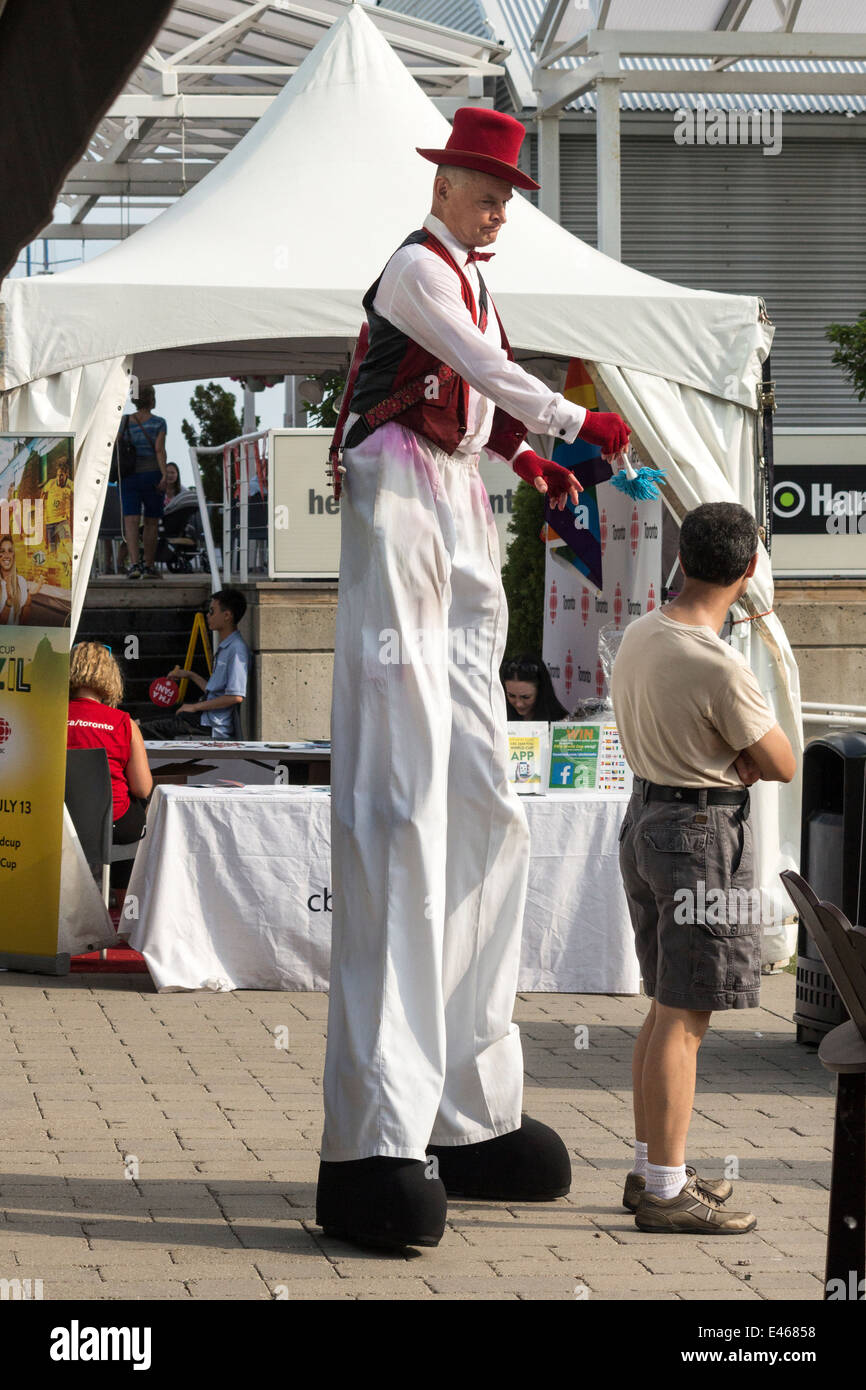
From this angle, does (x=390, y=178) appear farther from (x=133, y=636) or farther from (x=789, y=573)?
Result: (x=133, y=636)

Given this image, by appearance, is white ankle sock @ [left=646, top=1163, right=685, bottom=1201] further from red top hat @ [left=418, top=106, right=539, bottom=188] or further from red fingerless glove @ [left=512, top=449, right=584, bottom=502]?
red top hat @ [left=418, top=106, right=539, bottom=188]

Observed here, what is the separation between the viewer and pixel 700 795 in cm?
433

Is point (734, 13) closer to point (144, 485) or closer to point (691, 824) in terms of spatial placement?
point (144, 485)

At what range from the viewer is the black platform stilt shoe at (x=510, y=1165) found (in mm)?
4547

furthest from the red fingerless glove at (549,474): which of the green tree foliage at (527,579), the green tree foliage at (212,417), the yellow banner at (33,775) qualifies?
the green tree foliage at (212,417)

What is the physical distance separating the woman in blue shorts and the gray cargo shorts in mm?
13852

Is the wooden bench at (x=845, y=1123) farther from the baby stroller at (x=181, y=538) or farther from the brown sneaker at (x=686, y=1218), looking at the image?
the baby stroller at (x=181, y=538)

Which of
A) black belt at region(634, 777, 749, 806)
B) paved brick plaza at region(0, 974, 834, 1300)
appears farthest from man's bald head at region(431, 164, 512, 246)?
paved brick plaza at region(0, 974, 834, 1300)

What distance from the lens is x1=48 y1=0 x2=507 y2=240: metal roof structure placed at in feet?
58.0

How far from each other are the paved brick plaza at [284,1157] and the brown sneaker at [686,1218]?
35 millimetres

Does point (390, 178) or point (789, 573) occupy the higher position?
point (390, 178)

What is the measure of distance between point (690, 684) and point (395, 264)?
3.98ft

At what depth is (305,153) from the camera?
9023mm

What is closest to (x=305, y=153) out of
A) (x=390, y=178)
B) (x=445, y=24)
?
(x=390, y=178)
